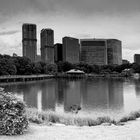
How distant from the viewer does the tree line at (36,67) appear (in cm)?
8531

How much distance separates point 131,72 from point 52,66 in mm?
51047

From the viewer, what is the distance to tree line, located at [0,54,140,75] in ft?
280

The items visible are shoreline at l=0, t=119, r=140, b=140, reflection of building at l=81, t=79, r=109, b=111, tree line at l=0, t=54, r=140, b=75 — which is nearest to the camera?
shoreline at l=0, t=119, r=140, b=140

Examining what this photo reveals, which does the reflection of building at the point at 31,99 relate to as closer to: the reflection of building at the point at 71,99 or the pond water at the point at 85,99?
the pond water at the point at 85,99

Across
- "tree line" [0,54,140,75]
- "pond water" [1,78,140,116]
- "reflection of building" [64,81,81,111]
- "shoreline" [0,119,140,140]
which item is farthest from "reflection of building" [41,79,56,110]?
"tree line" [0,54,140,75]

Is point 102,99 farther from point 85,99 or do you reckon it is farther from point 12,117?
point 12,117

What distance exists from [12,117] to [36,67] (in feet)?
340

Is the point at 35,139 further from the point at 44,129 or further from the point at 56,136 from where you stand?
the point at 44,129

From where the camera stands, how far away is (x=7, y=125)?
28.0 feet

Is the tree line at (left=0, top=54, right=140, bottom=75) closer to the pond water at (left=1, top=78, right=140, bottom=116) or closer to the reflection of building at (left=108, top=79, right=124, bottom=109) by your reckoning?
the pond water at (left=1, top=78, right=140, bottom=116)

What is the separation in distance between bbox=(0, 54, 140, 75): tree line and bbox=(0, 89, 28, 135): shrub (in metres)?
74.2

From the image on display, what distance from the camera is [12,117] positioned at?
8719 millimetres

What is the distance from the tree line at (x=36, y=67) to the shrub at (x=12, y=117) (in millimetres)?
74217

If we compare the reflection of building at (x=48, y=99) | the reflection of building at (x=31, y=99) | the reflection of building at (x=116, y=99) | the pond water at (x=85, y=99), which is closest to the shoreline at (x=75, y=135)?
the pond water at (x=85, y=99)
